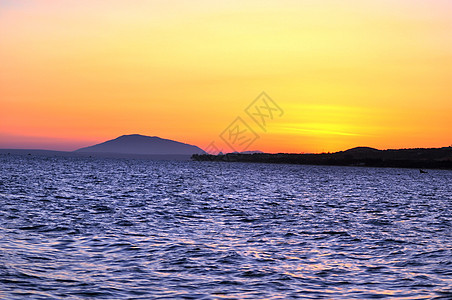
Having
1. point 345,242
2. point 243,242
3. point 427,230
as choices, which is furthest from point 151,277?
point 427,230

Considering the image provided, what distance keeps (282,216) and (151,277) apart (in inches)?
781

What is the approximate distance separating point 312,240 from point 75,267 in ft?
39.5

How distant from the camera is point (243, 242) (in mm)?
23500

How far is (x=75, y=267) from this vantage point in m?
17.3

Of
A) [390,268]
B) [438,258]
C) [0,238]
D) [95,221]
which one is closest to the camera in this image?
[390,268]

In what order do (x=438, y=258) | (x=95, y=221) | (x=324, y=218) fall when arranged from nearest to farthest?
(x=438, y=258), (x=95, y=221), (x=324, y=218)

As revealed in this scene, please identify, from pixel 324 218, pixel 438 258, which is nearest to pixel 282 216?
pixel 324 218

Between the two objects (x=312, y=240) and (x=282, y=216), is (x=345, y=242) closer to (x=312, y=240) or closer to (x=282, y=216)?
(x=312, y=240)

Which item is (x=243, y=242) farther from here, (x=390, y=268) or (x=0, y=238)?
(x=0, y=238)

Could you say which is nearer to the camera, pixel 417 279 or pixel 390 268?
pixel 417 279

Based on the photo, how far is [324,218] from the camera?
1364 inches

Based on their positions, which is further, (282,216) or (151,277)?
(282,216)

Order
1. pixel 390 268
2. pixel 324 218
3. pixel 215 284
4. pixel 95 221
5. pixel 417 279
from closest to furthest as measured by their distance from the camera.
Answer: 1. pixel 215 284
2. pixel 417 279
3. pixel 390 268
4. pixel 95 221
5. pixel 324 218

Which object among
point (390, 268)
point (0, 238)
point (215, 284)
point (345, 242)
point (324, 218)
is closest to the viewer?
point (215, 284)
